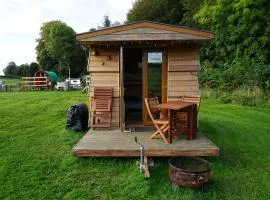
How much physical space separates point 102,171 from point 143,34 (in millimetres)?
3318

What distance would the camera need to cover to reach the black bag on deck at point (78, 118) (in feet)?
28.8

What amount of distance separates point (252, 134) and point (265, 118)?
2.52m

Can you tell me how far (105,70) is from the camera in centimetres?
885

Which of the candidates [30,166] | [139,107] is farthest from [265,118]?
[30,166]

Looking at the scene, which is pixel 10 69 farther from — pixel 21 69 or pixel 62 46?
pixel 62 46

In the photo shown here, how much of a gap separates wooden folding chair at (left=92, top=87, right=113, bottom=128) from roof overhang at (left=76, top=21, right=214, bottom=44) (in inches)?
50.5

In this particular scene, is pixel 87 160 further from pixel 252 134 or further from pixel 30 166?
pixel 252 134

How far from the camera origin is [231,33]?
2172 centimetres

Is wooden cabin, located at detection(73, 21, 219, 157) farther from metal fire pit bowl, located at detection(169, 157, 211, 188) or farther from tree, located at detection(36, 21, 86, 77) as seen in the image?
tree, located at detection(36, 21, 86, 77)

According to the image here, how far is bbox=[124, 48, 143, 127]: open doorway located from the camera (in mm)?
11133

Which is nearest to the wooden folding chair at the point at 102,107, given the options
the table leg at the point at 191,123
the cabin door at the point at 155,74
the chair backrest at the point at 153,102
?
the cabin door at the point at 155,74

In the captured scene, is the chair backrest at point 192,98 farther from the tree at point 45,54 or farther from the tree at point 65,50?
the tree at point 45,54

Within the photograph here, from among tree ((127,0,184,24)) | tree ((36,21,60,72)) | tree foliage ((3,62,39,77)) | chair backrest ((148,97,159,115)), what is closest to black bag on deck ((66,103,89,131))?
chair backrest ((148,97,159,115))

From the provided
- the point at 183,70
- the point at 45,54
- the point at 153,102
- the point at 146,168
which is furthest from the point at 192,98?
the point at 45,54
